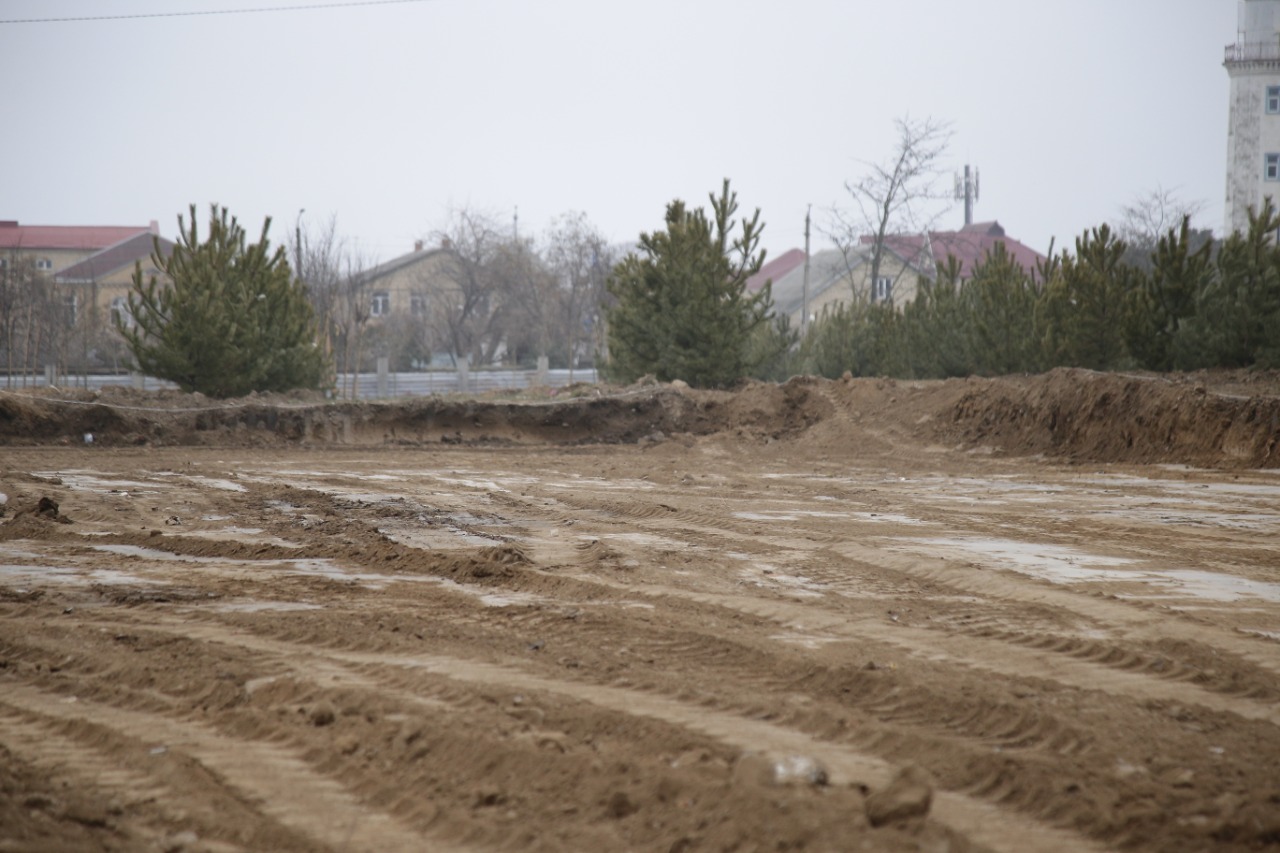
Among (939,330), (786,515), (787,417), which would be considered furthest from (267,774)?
(939,330)

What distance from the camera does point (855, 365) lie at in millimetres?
31391

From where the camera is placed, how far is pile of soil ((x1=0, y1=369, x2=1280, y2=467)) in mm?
14008

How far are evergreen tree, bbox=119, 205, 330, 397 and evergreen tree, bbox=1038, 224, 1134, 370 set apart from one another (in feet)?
49.5

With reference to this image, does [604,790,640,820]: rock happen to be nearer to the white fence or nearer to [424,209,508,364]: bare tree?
the white fence

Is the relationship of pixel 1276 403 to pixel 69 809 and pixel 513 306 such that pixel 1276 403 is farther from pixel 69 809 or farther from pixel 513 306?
pixel 513 306

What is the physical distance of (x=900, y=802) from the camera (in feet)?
9.85

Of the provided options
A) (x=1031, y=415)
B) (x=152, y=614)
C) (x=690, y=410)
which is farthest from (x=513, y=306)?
(x=152, y=614)

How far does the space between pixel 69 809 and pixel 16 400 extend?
16.2m

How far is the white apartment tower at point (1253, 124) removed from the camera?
149 ft

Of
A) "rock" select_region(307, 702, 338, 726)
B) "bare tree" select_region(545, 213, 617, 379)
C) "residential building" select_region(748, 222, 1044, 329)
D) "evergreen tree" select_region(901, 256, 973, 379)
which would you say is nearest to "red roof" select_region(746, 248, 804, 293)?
"residential building" select_region(748, 222, 1044, 329)

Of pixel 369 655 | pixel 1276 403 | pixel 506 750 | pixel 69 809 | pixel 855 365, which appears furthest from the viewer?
pixel 855 365

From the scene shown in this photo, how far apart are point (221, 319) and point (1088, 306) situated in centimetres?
1625

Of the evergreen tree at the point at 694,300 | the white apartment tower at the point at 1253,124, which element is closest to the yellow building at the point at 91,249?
the evergreen tree at the point at 694,300

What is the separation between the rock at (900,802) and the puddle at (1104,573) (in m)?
3.69
